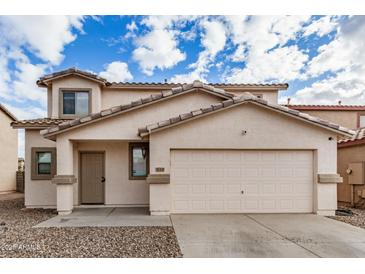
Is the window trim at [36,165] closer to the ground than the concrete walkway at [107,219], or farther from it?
farther from it

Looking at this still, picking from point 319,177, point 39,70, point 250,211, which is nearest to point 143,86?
point 39,70

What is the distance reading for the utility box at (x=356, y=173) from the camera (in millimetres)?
10789

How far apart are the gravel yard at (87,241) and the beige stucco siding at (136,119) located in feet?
11.4

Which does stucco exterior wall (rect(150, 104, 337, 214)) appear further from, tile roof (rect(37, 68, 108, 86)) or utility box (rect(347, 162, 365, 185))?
tile roof (rect(37, 68, 108, 86))

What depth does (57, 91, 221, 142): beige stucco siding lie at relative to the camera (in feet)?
30.9

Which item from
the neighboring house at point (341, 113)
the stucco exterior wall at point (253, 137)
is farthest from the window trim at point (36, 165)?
the neighboring house at point (341, 113)

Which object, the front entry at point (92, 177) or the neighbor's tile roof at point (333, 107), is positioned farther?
the neighbor's tile roof at point (333, 107)

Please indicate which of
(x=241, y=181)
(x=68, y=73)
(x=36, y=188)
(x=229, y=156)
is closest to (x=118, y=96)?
(x=68, y=73)

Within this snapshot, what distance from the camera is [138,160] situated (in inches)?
431

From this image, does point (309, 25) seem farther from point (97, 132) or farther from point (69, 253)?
point (69, 253)

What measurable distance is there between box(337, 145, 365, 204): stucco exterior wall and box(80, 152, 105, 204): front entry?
1120cm

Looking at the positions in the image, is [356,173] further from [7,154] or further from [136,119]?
[7,154]

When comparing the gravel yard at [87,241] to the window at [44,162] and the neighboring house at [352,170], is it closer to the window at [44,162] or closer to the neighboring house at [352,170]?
the window at [44,162]

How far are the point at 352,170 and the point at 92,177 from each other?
11.5m
